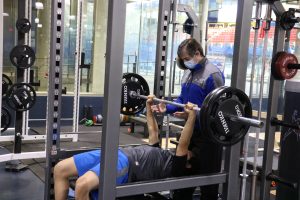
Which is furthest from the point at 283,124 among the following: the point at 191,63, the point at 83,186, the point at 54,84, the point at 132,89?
the point at 54,84

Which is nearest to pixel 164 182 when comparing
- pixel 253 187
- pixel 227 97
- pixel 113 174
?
pixel 113 174

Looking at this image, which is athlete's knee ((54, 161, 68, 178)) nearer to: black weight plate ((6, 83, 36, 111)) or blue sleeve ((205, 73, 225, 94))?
blue sleeve ((205, 73, 225, 94))

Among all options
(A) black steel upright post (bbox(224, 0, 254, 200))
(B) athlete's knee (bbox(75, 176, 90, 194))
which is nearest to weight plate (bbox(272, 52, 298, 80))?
(A) black steel upright post (bbox(224, 0, 254, 200))

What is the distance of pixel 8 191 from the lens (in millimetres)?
3607

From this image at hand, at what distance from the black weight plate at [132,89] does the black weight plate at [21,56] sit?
1.64m

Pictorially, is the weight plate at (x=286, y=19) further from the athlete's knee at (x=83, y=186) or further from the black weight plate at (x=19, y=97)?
the black weight plate at (x=19, y=97)

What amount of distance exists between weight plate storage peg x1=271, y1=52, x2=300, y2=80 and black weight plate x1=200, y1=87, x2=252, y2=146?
0.55 m

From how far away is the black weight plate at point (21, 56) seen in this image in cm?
416

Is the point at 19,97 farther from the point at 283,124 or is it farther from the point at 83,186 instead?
the point at 283,124

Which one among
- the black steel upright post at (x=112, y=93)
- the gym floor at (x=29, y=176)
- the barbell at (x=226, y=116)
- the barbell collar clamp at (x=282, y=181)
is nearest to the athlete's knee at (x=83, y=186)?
the black steel upright post at (x=112, y=93)

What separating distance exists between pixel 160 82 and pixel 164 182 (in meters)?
1.44

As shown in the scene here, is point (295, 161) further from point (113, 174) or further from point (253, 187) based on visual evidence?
point (113, 174)

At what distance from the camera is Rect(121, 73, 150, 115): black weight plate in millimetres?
3023

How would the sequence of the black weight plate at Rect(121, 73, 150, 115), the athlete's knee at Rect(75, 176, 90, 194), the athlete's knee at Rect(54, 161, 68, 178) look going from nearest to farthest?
the athlete's knee at Rect(75, 176, 90, 194), the athlete's knee at Rect(54, 161, 68, 178), the black weight plate at Rect(121, 73, 150, 115)
